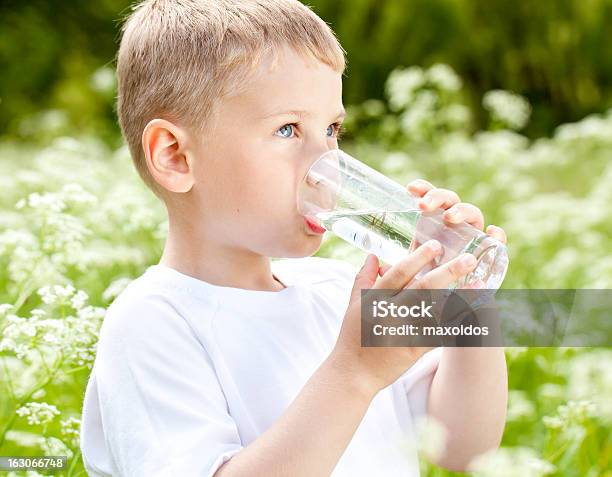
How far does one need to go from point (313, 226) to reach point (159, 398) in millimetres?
345

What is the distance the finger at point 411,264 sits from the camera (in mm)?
1403

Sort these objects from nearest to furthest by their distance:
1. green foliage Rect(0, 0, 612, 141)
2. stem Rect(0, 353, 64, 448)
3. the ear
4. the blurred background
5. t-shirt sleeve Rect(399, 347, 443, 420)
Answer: the ear < t-shirt sleeve Rect(399, 347, 443, 420) < stem Rect(0, 353, 64, 448) < the blurred background < green foliage Rect(0, 0, 612, 141)

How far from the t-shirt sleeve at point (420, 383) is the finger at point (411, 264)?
418mm

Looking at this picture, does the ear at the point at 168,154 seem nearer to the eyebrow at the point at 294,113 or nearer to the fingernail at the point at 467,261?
the eyebrow at the point at 294,113

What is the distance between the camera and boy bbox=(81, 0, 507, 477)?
1438mm

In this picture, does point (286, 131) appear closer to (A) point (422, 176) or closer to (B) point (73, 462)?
(B) point (73, 462)

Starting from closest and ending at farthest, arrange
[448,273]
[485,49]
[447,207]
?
[448,273], [447,207], [485,49]

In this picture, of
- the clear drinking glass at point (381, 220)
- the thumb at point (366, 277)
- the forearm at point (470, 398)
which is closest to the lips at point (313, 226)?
the clear drinking glass at point (381, 220)

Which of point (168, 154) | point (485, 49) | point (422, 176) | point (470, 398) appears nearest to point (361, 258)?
point (470, 398)

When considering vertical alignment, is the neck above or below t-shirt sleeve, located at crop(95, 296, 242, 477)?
above

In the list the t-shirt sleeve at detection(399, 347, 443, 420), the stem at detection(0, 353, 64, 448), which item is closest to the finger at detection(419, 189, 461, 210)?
the t-shirt sleeve at detection(399, 347, 443, 420)

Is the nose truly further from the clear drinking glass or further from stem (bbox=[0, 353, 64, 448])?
stem (bbox=[0, 353, 64, 448])

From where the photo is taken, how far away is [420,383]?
1.81 m

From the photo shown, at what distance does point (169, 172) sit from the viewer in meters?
1.64
